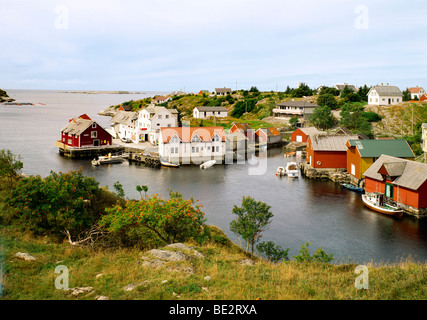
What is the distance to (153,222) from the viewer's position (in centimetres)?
1296

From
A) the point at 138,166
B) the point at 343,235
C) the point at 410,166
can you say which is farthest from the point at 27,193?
the point at 138,166

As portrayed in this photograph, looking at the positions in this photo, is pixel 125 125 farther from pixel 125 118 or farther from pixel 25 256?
pixel 25 256

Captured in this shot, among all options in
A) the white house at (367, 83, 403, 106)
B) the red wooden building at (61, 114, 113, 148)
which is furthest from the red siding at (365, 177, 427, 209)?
the white house at (367, 83, 403, 106)

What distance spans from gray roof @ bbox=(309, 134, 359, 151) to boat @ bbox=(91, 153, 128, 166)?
86.0ft

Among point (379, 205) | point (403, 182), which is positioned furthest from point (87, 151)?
point (403, 182)

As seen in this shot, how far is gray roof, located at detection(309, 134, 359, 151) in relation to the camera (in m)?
42.5

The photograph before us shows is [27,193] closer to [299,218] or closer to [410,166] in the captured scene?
[299,218]

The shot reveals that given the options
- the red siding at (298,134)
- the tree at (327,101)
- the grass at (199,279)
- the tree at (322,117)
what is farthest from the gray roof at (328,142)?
the tree at (327,101)

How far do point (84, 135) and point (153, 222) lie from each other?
45949mm

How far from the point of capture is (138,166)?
1884 inches

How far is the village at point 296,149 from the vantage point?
2909cm

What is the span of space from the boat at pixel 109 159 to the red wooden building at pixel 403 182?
108 ft

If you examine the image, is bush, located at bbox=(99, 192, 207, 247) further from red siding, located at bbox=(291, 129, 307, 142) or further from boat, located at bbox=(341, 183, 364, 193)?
red siding, located at bbox=(291, 129, 307, 142)

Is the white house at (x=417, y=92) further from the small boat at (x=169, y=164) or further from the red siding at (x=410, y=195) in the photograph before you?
A: the red siding at (x=410, y=195)
